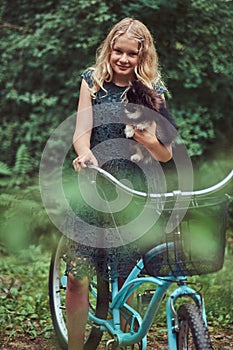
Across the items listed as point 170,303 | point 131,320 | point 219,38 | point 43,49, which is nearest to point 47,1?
point 43,49

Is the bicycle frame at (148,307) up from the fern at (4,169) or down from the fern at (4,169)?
up

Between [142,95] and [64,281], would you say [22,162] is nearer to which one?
[64,281]

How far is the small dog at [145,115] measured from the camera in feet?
10.9

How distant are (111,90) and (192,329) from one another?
4.07ft

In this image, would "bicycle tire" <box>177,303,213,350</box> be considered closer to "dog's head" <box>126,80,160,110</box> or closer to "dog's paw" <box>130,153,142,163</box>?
"dog's paw" <box>130,153,142,163</box>

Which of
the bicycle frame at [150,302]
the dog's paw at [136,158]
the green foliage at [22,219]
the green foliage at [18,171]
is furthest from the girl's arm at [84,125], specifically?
the green foliage at [18,171]

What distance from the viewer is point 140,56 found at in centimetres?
353

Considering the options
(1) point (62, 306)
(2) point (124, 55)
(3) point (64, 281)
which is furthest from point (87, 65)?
(2) point (124, 55)

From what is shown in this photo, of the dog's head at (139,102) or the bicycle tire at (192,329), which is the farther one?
the dog's head at (139,102)

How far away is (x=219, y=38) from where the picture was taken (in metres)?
6.86

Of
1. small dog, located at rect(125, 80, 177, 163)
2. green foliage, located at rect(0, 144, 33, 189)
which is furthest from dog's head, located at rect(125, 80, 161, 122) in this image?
green foliage, located at rect(0, 144, 33, 189)

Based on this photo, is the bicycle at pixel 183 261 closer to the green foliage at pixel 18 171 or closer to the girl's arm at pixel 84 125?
the girl's arm at pixel 84 125

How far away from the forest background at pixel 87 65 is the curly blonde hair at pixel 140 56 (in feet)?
9.56

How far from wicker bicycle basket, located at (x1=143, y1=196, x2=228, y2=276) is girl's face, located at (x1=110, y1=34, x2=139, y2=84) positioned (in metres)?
0.77
